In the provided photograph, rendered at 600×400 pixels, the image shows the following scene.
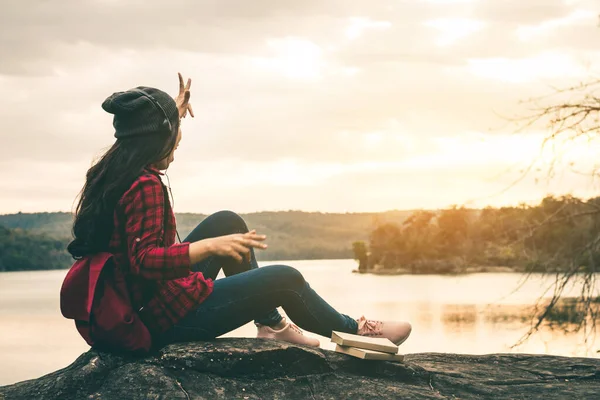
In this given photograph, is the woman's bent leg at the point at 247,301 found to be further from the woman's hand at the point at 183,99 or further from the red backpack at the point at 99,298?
the woman's hand at the point at 183,99

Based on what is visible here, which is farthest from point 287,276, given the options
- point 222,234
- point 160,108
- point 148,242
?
point 160,108

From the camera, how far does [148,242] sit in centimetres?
343

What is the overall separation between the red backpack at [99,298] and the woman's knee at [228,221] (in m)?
0.82

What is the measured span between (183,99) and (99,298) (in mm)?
1252

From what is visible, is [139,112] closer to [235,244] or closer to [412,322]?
[235,244]

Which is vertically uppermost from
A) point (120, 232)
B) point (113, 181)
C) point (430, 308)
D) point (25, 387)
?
point (113, 181)

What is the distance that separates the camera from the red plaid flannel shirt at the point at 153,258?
342 centimetres

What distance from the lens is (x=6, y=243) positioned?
194 feet

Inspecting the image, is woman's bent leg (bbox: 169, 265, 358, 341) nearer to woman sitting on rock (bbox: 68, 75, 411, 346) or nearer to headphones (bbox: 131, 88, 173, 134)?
woman sitting on rock (bbox: 68, 75, 411, 346)

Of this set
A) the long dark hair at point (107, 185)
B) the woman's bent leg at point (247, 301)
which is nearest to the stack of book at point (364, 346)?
the woman's bent leg at point (247, 301)

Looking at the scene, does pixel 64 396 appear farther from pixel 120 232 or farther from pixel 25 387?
pixel 120 232

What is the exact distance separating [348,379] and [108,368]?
1342 millimetres

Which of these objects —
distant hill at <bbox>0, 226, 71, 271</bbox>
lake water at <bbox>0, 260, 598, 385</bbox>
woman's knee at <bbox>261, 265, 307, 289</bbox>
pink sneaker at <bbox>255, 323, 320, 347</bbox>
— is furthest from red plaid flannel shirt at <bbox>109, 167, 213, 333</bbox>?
distant hill at <bbox>0, 226, 71, 271</bbox>

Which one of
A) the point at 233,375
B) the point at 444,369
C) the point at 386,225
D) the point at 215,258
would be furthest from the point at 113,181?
the point at 386,225
